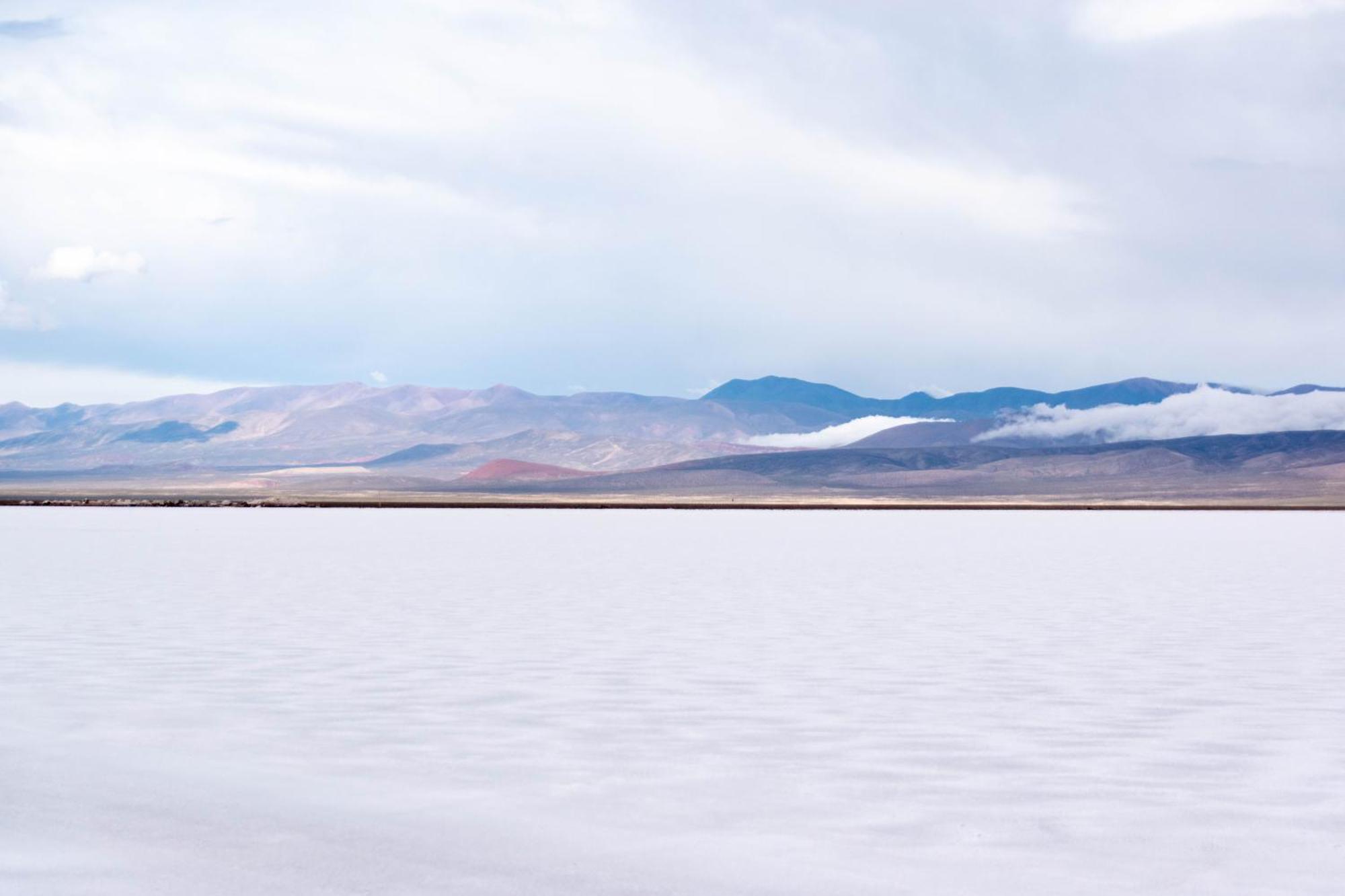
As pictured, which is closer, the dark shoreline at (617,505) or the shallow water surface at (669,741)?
the shallow water surface at (669,741)

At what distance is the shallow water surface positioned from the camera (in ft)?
26.9

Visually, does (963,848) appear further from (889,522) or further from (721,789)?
(889,522)

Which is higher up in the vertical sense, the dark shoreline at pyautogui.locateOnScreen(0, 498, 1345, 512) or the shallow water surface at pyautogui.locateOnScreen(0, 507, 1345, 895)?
the dark shoreline at pyautogui.locateOnScreen(0, 498, 1345, 512)

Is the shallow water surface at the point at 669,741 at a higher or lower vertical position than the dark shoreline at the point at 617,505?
lower

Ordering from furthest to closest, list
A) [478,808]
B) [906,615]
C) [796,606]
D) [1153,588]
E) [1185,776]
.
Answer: [1153,588] < [796,606] < [906,615] < [1185,776] < [478,808]

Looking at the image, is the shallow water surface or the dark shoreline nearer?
the shallow water surface

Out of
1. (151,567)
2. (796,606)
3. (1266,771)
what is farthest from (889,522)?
(1266,771)

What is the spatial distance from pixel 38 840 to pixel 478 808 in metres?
2.64

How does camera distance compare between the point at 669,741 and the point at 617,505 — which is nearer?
the point at 669,741

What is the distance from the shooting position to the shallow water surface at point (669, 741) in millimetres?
8203

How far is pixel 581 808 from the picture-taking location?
9.50m

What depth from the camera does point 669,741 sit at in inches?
470

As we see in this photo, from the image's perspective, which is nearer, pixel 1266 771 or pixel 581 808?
pixel 581 808

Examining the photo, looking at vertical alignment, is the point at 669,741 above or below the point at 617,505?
below
